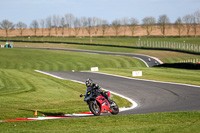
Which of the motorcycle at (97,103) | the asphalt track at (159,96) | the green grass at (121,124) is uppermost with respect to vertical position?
the motorcycle at (97,103)

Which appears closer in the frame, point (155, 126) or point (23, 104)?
point (155, 126)

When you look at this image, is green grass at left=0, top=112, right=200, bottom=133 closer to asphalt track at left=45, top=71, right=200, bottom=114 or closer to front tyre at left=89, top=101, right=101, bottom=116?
front tyre at left=89, top=101, right=101, bottom=116

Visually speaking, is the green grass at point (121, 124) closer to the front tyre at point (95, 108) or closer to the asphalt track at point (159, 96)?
the front tyre at point (95, 108)

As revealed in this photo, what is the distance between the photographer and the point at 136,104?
61.6ft

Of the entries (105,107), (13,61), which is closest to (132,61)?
(13,61)

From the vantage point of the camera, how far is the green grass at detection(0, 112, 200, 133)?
10.8 m

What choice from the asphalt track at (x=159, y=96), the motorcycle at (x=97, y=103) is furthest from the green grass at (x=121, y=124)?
the asphalt track at (x=159, y=96)

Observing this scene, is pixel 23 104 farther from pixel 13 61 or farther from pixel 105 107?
pixel 13 61

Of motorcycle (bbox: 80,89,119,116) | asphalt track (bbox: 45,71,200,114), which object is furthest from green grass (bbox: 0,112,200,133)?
asphalt track (bbox: 45,71,200,114)

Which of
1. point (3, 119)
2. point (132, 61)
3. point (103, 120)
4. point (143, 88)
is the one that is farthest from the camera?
point (132, 61)

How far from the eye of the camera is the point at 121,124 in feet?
39.2

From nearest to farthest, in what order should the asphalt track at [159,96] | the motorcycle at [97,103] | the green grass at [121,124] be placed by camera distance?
1. the green grass at [121,124]
2. the motorcycle at [97,103]
3. the asphalt track at [159,96]

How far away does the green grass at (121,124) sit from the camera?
10.8 m

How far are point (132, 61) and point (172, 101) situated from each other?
42708 mm
